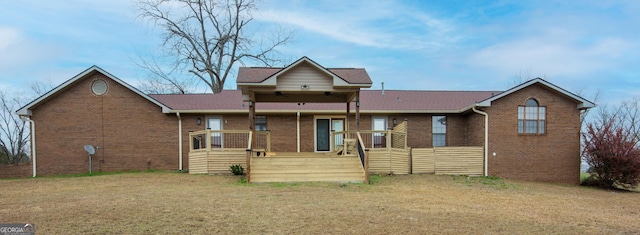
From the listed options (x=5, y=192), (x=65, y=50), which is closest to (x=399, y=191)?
(x=5, y=192)

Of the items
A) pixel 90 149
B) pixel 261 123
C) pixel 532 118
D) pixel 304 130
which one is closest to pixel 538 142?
pixel 532 118

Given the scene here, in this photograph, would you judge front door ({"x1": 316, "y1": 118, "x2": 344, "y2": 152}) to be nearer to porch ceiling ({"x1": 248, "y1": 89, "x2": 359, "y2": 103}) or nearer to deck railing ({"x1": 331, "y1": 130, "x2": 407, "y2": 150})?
deck railing ({"x1": 331, "y1": 130, "x2": 407, "y2": 150})

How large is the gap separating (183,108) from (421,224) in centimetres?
1375

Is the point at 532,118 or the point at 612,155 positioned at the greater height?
the point at 532,118

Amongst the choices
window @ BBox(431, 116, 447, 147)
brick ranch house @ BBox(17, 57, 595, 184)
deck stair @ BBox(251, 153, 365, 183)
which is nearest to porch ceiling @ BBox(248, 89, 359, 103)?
brick ranch house @ BBox(17, 57, 595, 184)

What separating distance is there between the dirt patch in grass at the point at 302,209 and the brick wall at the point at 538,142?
15.2ft

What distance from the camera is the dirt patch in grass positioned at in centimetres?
600

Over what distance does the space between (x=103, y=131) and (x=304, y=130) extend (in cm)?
874

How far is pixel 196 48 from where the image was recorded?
30.7 metres

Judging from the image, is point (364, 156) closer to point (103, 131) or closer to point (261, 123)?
point (261, 123)

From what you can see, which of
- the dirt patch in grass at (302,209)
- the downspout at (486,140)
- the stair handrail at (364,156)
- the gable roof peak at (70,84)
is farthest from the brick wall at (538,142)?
the gable roof peak at (70,84)

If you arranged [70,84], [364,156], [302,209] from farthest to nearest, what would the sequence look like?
[70,84]
[364,156]
[302,209]

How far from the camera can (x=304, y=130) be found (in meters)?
18.0

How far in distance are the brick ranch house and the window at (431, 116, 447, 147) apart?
0.16ft
